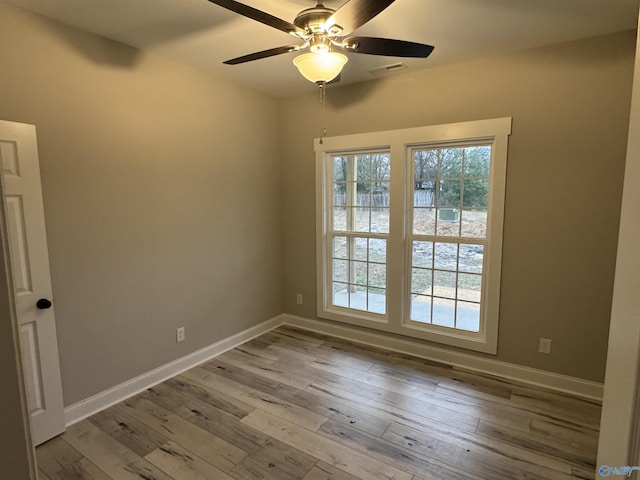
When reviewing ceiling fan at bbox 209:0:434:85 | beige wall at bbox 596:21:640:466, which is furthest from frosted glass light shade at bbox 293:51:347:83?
beige wall at bbox 596:21:640:466

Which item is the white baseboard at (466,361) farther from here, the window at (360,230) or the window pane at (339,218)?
the window pane at (339,218)

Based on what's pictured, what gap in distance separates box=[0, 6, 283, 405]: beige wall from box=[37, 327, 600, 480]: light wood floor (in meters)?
0.46

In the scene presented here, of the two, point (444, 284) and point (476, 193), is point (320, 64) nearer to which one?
point (476, 193)

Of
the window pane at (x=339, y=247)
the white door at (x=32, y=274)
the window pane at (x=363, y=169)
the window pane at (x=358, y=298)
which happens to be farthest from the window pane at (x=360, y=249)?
the white door at (x=32, y=274)

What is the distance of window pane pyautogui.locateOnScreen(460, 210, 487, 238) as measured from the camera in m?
3.09

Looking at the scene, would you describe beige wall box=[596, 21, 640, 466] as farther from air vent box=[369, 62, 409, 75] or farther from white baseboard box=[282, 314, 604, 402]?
air vent box=[369, 62, 409, 75]

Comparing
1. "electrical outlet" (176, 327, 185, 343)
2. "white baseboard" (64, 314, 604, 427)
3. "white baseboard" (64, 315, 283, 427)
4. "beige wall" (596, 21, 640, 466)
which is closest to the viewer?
"beige wall" (596, 21, 640, 466)

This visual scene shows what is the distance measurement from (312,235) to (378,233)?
0.78 metres

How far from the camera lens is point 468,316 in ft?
10.6

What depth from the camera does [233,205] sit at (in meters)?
3.53

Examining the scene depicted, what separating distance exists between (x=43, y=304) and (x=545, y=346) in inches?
145

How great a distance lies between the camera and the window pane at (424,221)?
332cm

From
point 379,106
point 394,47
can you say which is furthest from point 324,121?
point 394,47

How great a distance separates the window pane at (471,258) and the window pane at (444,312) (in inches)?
14.1
